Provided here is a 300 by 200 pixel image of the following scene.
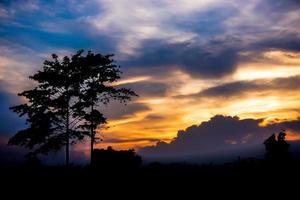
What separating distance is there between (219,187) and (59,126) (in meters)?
19.6

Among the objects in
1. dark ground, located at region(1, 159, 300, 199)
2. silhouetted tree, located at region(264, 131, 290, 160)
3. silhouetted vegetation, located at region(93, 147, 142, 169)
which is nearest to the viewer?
dark ground, located at region(1, 159, 300, 199)

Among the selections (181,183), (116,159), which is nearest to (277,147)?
(181,183)

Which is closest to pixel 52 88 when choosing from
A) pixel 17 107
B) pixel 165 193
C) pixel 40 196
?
pixel 17 107

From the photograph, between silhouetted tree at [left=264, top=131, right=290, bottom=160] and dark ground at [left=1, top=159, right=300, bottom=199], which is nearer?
dark ground at [left=1, top=159, right=300, bottom=199]

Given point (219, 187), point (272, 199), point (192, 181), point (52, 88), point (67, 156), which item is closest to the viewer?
point (272, 199)

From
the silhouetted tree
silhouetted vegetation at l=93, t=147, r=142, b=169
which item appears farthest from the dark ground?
silhouetted vegetation at l=93, t=147, r=142, b=169

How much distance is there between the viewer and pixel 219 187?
18094mm

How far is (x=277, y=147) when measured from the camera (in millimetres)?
24266

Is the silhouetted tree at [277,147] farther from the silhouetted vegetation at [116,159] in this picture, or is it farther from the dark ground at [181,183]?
the silhouetted vegetation at [116,159]

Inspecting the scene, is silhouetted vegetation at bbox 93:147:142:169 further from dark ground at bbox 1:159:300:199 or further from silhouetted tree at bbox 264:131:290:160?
silhouetted tree at bbox 264:131:290:160

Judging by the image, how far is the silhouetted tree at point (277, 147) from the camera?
24188 mm

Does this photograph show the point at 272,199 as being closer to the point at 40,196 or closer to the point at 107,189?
the point at 107,189

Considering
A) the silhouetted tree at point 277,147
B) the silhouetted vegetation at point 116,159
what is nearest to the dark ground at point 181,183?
the silhouetted tree at point 277,147

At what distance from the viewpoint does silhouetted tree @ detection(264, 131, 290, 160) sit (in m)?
24.2
